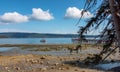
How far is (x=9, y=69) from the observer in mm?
27734

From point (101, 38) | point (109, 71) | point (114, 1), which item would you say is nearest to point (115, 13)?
point (114, 1)

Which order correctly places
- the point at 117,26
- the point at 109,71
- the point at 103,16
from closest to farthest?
the point at 117,26
the point at 103,16
the point at 109,71

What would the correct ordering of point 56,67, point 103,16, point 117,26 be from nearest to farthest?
1. point 117,26
2. point 103,16
3. point 56,67

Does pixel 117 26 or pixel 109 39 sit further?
pixel 109 39

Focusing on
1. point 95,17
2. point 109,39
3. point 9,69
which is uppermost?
point 95,17

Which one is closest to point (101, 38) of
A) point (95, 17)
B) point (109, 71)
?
point (95, 17)

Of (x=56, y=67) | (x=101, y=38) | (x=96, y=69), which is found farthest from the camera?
(x=56, y=67)

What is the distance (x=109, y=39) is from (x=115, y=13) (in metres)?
5.38

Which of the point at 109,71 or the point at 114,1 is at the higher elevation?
the point at 114,1

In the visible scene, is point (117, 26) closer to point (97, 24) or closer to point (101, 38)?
point (97, 24)

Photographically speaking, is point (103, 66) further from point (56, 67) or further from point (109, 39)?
point (109, 39)

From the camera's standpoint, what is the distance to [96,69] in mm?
26234

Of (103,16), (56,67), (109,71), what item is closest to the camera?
(103,16)

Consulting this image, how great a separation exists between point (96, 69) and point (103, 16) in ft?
51.4
